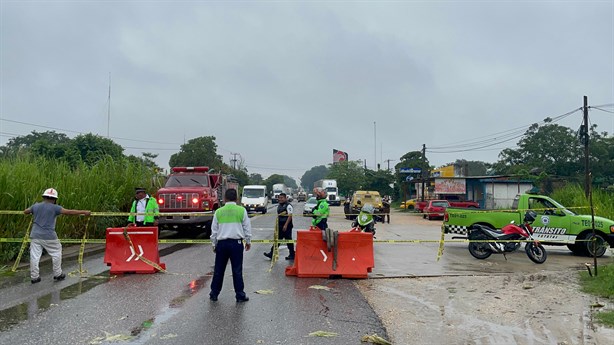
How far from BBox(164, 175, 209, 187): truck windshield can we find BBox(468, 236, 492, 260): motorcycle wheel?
973cm

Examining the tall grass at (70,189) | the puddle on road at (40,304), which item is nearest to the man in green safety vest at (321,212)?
the puddle on road at (40,304)

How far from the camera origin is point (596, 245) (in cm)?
1424

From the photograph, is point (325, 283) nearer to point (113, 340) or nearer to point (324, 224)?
point (324, 224)

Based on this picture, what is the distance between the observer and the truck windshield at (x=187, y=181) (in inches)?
732

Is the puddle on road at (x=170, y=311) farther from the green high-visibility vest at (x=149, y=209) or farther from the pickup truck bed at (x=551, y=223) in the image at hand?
the pickup truck bed at (x=551, y=223)

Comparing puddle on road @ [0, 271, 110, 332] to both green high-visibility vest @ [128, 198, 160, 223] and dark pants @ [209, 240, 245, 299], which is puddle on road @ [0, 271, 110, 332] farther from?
green high-visibility vest @ [128, 198, 160, 223]

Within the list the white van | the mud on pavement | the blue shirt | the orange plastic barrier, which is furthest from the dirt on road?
the white van

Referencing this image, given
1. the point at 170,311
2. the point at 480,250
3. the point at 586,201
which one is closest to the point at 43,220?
the point at 170,311

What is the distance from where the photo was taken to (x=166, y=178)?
64.2ft

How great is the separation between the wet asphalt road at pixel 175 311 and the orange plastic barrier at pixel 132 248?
1.08 feet

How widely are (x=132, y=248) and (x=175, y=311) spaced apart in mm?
3782

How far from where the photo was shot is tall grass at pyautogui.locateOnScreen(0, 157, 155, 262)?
12164mm

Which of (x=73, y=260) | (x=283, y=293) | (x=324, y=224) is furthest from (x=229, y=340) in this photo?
(x=73, y=260)

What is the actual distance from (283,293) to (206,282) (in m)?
1.74
